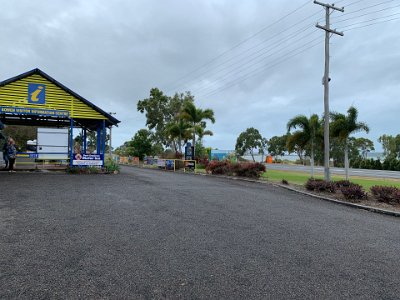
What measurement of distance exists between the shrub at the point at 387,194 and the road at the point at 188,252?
2475 millimetres

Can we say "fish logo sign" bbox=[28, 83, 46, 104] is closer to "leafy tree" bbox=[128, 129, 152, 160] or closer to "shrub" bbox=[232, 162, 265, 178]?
"shrub" bbox=[232, 162, 265, 178]

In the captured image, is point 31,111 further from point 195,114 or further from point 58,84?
point 195,114

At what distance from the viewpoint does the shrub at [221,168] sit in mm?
22369

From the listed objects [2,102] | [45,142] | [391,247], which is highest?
[2,102]

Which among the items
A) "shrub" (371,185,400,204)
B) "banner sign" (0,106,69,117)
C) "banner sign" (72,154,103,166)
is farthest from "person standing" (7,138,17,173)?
"shrub" (371,185,400,204)

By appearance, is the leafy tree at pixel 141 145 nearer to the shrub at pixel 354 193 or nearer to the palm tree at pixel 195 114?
the palm tree at pixel 195 114

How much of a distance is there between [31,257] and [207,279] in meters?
2.56

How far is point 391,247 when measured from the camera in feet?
19.8

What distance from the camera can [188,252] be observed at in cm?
505

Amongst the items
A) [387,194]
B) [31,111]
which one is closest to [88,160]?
[31,111]

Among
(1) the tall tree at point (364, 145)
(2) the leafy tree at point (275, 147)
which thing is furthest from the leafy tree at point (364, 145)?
(2) the leafy tree at point (275, 147)

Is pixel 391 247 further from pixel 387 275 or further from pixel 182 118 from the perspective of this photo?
pixel 182 118

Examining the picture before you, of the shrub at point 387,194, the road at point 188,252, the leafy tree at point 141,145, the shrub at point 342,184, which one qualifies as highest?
the leafy tree at point 141,145

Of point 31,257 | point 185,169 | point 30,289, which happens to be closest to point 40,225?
point 31,257
